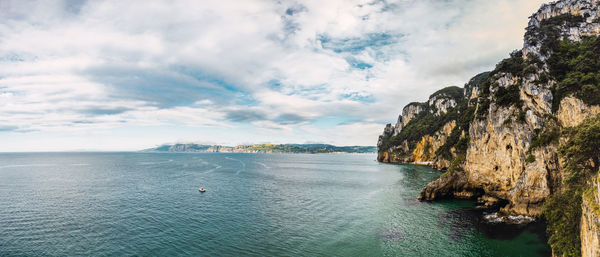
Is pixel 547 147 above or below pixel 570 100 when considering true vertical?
below

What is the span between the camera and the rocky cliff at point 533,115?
126 feet

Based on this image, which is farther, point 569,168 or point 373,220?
point 373,220

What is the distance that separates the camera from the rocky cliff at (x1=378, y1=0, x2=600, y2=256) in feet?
126

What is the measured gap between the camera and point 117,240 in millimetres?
31969

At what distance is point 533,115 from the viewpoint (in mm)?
42688

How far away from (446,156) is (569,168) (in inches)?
3484

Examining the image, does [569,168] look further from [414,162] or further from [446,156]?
[414,162]

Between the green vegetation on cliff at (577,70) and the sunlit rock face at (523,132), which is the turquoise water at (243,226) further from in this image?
the green vegetation on cliff at (577,70)

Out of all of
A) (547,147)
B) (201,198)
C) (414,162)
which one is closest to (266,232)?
(201,198)

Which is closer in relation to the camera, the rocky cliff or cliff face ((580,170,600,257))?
cliff face ((580,170,600,257))

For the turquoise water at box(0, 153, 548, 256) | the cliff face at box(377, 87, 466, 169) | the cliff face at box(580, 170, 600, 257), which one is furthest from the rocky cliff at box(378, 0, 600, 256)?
the cliff face at box(377, 87, 466, 169)

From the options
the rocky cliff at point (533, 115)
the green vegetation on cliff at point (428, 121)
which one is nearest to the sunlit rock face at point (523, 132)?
the rocky cliff at point (533, 115)

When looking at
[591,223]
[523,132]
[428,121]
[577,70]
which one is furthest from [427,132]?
[591,223]

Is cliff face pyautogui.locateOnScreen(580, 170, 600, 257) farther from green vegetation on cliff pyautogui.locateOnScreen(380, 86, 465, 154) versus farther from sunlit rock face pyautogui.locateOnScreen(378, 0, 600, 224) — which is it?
green vegetation on cliff pyautogui.locateOnScreen(380, 86, 465, 154)
